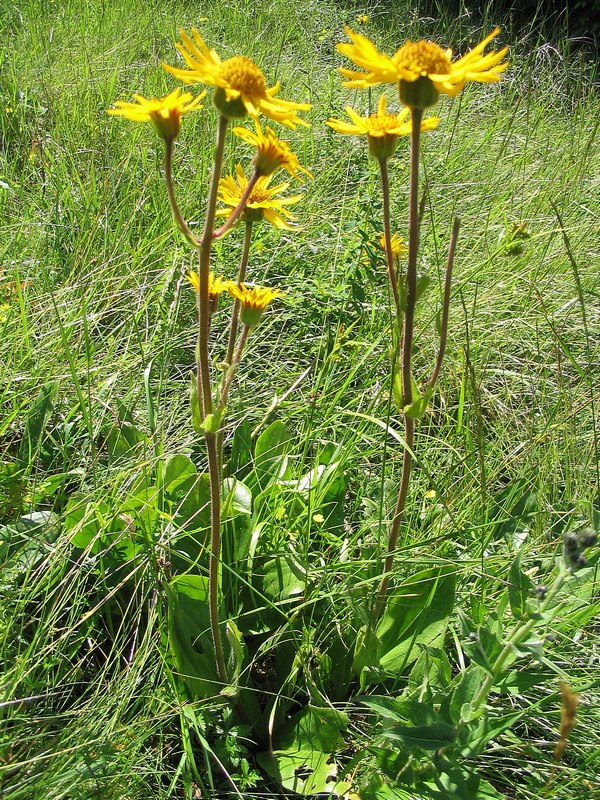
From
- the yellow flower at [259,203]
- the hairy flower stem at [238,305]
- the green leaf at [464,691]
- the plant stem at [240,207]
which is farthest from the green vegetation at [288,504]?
the plant stem at [240,207]

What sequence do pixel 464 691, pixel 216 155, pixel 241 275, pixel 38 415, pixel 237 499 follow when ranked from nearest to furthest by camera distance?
pixel 216 155 → pixel 464 691 → pixel 241 275 → pixel 237 499 → pixel 38 415

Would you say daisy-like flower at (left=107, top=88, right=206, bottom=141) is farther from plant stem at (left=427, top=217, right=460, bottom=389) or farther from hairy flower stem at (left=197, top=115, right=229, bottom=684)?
plant stem at (left=427, top=217, right=460, bottom=389)

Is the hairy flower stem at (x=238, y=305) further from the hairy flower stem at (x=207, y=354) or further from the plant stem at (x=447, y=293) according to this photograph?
the plant stem at (x=447, y=293)

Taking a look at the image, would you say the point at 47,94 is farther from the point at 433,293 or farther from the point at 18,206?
the point at 433,293

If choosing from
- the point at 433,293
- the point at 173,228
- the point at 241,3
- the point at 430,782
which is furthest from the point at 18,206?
the point at 241,3

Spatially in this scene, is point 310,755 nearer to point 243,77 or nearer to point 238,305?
point 238,305

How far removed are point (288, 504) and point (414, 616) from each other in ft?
1.10

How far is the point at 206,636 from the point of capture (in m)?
1.19

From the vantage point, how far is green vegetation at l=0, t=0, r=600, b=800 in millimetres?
991

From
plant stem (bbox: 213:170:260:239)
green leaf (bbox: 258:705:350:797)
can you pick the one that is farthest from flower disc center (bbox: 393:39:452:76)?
green leaf (bbox: 258:705:350:797)

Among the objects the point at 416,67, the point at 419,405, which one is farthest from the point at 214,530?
the point at 416,67

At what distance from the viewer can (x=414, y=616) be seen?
1.17 meters

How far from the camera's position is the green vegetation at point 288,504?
39.0 inches

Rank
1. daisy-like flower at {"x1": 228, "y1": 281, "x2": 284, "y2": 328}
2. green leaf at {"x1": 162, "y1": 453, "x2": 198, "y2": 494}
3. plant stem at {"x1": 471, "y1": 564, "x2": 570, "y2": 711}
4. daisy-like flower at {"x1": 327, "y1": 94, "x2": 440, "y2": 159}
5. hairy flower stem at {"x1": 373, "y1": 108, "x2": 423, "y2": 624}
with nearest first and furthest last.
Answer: plant stem at {"x1": 471, "y1": 564, "x2": 570, "y2": 711} → hairy flower stem at {"x1": 373, "y1": 108, "x2": 423, "y2": 624} → daisy-like flower at {"x1": 327, "y1": 94, "x2": 440, "y2": 159} → daisy-like flower at {"x1": 228, "y1": 281, "x2": 284, "y2": 328} → green leaf at {"x1": 162, "y1": 453, "x2": 198, "y2": 494}
